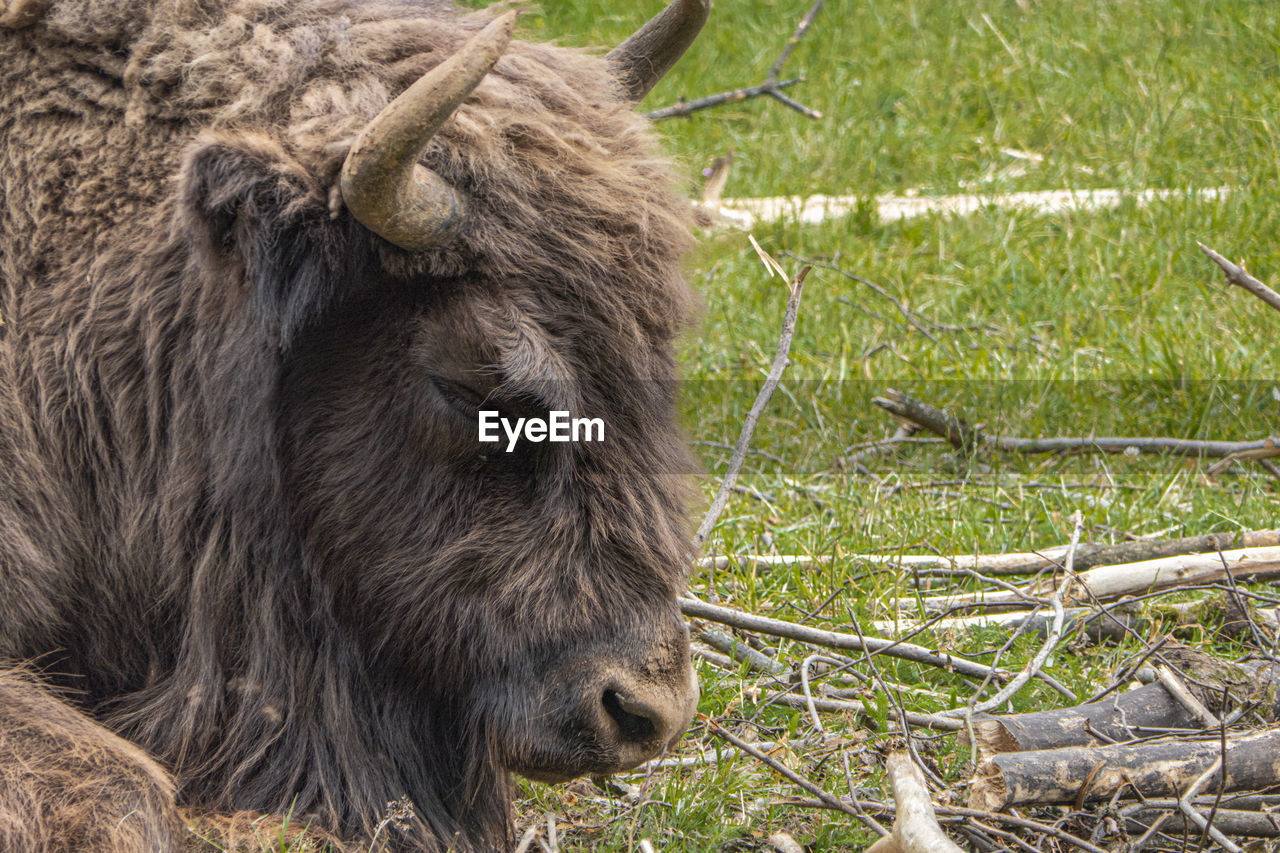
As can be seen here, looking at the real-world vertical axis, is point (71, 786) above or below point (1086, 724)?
above

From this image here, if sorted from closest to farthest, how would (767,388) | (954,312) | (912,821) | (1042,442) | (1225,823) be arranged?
1. (912,821)
2. (1225,823)
3. (767,388)
4. (1042,442)
5. (954,312)

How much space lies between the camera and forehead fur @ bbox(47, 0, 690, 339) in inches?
104

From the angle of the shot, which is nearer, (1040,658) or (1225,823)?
(1225,823)

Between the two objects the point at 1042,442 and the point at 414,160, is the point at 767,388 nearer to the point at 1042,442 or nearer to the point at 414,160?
the point at 414,160

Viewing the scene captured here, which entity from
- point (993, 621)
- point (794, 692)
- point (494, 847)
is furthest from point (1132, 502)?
point (494, 847)

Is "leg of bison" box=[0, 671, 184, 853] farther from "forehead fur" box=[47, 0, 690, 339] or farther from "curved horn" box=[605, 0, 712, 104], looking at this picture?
"curved horn" box=[605, 0, 712, 104]

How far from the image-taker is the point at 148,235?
2844 mm

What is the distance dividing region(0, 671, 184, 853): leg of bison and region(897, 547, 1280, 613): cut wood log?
2.30 metres

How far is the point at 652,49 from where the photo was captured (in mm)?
3357

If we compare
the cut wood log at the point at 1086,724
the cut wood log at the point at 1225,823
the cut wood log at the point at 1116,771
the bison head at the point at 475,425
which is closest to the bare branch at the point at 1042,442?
the cut wood log at the point at 1086,724

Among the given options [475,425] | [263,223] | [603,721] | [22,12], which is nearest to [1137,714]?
[603,721]

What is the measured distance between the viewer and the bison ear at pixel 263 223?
252 cm

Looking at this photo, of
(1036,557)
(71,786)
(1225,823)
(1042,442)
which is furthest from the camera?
(1042,442)

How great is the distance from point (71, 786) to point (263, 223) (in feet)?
3.78
